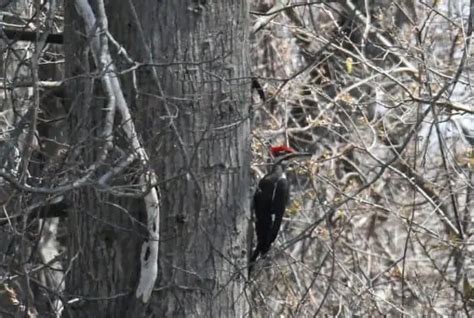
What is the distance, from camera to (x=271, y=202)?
244 inches

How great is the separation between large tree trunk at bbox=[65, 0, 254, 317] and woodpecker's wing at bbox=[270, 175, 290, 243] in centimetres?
81

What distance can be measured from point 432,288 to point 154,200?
3888 millimetres

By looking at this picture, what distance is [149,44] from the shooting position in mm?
5098

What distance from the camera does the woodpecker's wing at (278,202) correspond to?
6070mm

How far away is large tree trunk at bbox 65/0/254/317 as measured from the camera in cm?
506

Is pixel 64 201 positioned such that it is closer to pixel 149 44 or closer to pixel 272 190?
pixel 149 44

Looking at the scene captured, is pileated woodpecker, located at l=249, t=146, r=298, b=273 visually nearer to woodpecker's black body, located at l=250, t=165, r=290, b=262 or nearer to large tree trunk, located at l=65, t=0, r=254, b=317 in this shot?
woodpecker's black body, located at l=250, t=165, r=290, b=262

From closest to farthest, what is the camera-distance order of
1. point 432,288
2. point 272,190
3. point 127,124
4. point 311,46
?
1. point 127,124
2. point 272,190
3. point 432,288
4. point 311,46

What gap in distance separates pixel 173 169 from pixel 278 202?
1305mm

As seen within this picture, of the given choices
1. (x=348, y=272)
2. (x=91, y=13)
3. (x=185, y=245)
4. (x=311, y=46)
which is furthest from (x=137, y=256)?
(x=311, y=46)

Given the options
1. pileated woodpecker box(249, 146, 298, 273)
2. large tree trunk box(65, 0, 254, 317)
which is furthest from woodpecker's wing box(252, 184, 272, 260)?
large tree trunk box(65, 0, 254, 317)

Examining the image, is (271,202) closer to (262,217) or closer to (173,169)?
(262,217)

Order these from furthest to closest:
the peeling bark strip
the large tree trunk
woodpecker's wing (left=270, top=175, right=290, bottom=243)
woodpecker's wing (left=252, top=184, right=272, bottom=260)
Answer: woodpecker's wing (left=270, top=175, right=290, bottom=243) < woodpecker's wing (left=252, top=184, right=272, bottom=260) < the large tree trunk < the peeling bark strip

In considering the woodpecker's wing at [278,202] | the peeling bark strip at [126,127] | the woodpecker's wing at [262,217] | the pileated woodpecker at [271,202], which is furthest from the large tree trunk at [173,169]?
the woodpecker's wing at [278,202]
